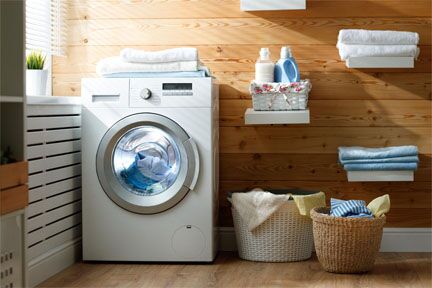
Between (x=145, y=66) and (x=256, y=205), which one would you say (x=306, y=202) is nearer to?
(x=256, y=205)

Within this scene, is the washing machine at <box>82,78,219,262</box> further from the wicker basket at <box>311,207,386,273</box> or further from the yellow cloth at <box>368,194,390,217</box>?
the yellow cloth at <box>368,194,390,217</box>

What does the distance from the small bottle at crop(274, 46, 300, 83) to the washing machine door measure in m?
0.61

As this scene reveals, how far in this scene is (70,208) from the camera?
3.83 m

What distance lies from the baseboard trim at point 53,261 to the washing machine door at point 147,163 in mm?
335

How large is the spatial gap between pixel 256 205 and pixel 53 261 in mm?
1007

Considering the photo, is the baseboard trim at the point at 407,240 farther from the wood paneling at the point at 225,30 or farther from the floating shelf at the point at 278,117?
the wood paneling at the point at 225,30

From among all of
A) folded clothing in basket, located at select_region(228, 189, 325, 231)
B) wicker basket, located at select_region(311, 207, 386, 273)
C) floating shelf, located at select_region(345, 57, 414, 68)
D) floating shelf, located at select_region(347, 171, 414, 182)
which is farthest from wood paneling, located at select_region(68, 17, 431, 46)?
wicker basket, located at select_region(311, 207, 386, 273)

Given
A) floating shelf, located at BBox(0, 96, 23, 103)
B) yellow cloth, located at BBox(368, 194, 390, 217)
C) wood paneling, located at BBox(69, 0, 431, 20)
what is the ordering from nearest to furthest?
floating shelf, located at BBox(0, 96, 23, 103), yellow cloth, located at BBox(368, 194, 390, 217), wood paneling, located at BBox(69, 0, 431, 20)

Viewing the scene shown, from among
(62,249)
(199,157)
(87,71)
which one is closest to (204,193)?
(199,157)

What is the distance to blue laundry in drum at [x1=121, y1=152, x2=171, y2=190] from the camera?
380cm

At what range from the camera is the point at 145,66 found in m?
3.77

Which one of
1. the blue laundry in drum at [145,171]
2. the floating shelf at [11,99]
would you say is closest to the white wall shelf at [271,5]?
the blue laundry in drum at [145,171]

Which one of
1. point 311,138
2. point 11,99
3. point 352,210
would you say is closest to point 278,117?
point 311,138

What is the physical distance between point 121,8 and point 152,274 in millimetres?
1501
